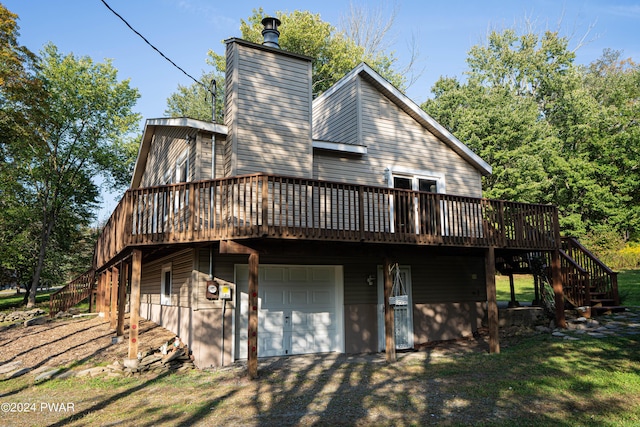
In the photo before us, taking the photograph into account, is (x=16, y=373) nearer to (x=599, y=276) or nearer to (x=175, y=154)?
(x=175, y=154)

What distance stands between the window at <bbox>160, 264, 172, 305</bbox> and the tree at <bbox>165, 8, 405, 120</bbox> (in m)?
19.5

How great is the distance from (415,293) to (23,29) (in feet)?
67.6

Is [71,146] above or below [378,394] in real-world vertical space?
above

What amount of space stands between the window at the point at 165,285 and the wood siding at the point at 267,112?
490cm

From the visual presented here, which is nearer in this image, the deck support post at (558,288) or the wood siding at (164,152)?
the deck support post at (558,288)

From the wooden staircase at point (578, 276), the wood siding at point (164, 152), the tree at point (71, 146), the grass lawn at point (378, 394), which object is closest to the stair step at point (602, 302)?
the wooden staircase at point (578, 276)

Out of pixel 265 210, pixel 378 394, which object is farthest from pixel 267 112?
pixel 378 394

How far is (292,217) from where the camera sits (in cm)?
973

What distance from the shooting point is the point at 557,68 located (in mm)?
34562

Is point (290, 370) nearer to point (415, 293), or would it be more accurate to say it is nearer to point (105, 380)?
point (105, 380)

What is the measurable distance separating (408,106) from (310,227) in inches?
248

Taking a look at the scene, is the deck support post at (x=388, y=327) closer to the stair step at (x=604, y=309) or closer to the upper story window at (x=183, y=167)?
the upper story window at (x=183, y=167)

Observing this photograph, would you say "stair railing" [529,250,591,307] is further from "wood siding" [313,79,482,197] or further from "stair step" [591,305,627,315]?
"wood siding" [313,79,482,197]

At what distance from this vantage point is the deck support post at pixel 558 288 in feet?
40.0
